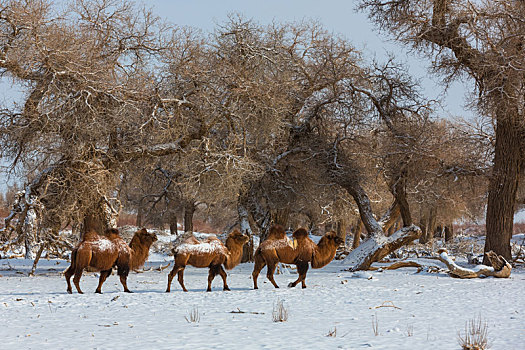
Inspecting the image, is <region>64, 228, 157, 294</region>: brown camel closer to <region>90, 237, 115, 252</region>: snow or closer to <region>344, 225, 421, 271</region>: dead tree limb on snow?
<region>90, 237, 115, 252</region>: snow

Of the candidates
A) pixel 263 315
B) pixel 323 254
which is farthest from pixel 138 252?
pixel 263 315

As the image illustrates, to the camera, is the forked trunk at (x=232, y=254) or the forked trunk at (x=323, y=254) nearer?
the forked trunk at (x=232, y=254)

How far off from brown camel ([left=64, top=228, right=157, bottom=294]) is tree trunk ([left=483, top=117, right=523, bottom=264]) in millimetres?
12286

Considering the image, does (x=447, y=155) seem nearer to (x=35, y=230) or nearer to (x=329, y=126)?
(x=329, y=126)

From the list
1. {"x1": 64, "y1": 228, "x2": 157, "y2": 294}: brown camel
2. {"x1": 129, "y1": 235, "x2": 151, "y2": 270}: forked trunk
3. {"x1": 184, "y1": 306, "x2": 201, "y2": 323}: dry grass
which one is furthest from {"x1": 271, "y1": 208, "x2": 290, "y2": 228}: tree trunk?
{"x1": 184, "y1": 306, "x2": 201, "y2": 323}: dry grass

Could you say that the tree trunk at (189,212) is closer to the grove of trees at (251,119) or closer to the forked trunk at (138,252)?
the grove of trees at (251,119)

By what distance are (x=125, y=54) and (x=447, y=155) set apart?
12.0 metres

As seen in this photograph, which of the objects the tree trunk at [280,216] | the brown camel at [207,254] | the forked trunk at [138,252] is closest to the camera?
the brown camel at [207,254]

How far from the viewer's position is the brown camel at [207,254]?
1167cm

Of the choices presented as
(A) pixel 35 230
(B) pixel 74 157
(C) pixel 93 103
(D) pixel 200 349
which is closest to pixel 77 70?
(C) pixel 93 103

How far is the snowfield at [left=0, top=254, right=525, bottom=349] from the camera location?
6551mm

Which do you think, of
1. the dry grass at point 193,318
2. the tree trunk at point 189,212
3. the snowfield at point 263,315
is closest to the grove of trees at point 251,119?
the snowfield at point 263,315

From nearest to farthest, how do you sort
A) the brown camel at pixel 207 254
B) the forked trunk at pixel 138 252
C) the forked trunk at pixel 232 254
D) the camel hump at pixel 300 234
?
the brown camel at pixel 207 254 → the forked trunk at pixel 138 252 → the forked trunk at pixel 232 254 → the camel hump at pixel 300 234

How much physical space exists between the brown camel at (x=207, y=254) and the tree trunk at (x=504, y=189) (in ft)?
33.4
